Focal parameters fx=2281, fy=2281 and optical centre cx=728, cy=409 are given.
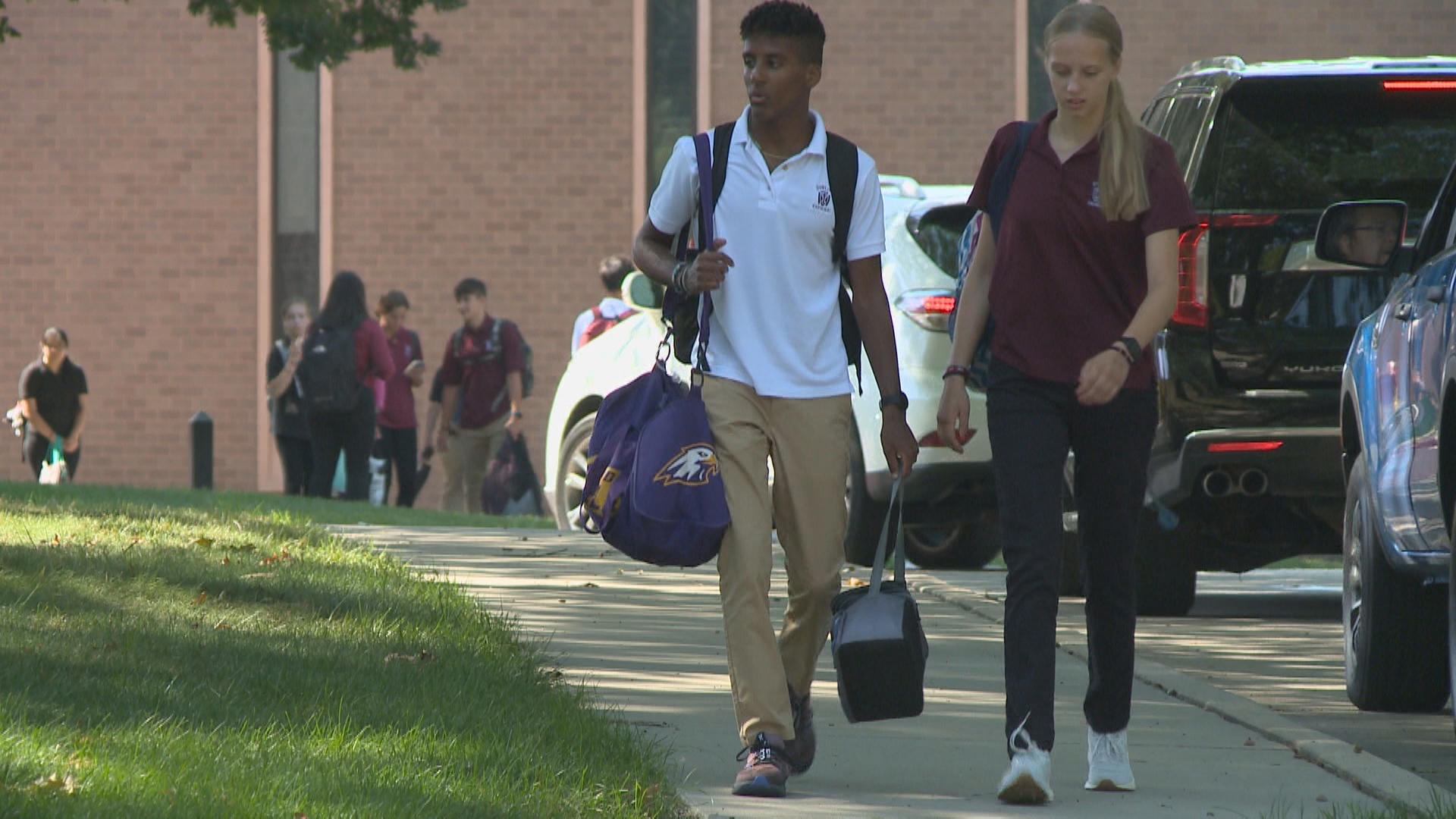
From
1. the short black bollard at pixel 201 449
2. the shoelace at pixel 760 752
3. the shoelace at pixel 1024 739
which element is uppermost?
the shoelace at pixel 1024 739

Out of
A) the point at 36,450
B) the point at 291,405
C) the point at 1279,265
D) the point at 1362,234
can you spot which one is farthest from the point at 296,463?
the point at 1362,234

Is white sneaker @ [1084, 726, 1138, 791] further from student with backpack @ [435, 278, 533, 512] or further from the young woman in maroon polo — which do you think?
student with backpack @ [435, 278, 533, 512]

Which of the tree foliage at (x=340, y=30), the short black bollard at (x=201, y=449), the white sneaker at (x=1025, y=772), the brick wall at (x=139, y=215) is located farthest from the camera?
the brick wall at (x=139, y=215)

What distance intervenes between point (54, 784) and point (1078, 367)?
234cm

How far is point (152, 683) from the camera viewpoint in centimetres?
555

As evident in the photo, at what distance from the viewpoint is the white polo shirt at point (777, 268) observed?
5.15m

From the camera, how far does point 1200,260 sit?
8195 mm

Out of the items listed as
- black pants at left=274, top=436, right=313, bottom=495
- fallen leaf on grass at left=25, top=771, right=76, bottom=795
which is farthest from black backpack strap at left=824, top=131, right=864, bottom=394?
black pants at left=274, top=436, right=313, bottom=495

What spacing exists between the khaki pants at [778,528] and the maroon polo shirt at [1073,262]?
1.54 feet

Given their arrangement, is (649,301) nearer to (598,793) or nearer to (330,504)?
(330,504)

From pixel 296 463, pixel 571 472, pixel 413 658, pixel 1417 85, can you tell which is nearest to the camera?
pixel 413 658

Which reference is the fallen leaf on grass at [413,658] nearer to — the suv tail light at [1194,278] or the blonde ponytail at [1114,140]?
the blonde ponytail at [1114,140]

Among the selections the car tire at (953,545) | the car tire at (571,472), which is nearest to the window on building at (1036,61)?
the car tire at (571,472)

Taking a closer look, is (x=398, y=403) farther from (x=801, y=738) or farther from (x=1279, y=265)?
(x=801, y=738)
